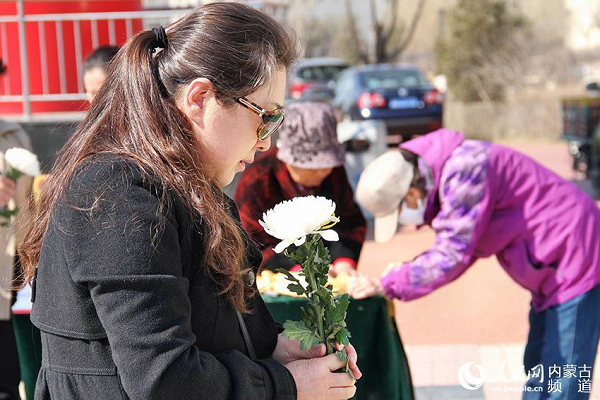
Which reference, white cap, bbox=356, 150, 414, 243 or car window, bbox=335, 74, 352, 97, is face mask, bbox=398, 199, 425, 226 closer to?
white cap, bbox=356, 150, 414, 243

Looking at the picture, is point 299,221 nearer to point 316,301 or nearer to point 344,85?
point 316,301

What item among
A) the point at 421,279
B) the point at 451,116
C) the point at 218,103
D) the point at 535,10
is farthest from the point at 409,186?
the point at 535,10

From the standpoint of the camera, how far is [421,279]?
10.7 feet

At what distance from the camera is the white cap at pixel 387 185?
323cm

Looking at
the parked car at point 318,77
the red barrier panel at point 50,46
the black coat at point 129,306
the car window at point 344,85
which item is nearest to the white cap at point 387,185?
the black coat at point 129,306

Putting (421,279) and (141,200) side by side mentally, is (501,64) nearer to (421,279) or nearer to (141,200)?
(421,279)

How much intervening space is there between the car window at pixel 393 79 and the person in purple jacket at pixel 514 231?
41.8ft

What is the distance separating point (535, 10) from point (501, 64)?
11.8m

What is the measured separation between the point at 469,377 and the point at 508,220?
186cm

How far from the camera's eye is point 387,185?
3.24 metres

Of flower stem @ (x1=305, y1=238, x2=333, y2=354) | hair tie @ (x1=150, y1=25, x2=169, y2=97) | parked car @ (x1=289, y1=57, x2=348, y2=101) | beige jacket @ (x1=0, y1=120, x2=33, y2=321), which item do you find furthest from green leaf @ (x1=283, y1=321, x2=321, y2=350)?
parked car @ (x1=289, y1=57, x2=348, y2=101)

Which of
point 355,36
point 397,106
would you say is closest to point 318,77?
point 397,106

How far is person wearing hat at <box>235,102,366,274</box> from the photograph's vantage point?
3695 mm

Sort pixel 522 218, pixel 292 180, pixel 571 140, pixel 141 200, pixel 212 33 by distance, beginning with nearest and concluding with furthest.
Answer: pixel 141 200 → pixel 212 33 → pixel 522 218 → pixel 292 180 → pixel 571 140
